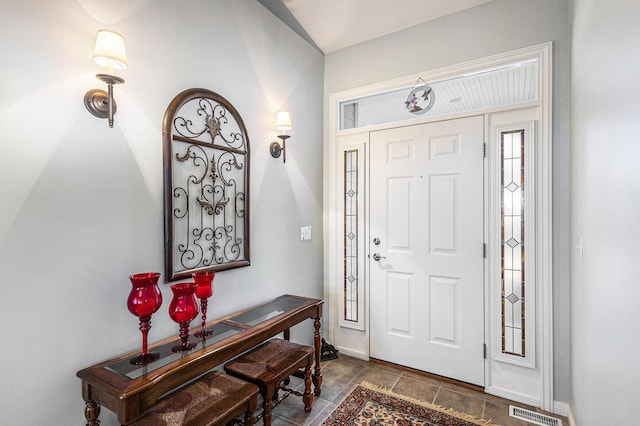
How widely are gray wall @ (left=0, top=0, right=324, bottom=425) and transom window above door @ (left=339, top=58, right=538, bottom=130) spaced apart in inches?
51.2

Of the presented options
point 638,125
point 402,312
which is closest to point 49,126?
point 638,125

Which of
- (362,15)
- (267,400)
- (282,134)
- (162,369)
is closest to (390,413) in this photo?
(267,400)

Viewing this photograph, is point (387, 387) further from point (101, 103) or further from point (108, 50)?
point (108, 50)

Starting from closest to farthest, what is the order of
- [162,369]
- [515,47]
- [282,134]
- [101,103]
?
[162,369]
[101,103]
[515,47]
[282,134]

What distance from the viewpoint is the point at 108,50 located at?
1.37 meters

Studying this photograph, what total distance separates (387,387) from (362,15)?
3.01 meters

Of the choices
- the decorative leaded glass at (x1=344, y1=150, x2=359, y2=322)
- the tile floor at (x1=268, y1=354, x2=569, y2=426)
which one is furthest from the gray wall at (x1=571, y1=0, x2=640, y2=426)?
the decorative leaded glass at (x1=344, y1=150, x2=359, y2=322)

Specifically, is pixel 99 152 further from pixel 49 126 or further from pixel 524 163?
pixel 524 163

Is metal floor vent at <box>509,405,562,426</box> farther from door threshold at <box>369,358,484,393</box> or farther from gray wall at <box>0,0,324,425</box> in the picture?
gray wall at <box>0,0,324,425</box>

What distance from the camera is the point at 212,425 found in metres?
1.40

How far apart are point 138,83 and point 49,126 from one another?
18.9 inches

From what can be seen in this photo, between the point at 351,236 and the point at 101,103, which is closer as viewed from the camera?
the point at 101,103

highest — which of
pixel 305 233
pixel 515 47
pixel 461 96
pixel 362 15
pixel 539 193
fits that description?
pixel 362 15

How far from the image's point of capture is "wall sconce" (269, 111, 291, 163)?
2.46 m
